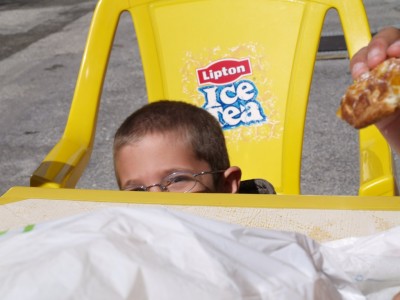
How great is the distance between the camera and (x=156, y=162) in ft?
4.30

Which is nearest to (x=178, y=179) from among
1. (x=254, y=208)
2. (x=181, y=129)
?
(x=181, y=129)

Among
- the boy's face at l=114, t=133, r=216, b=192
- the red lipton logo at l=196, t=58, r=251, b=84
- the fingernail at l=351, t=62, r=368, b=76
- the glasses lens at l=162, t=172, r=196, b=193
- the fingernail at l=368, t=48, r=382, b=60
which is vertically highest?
the fingernail at l=368, t=48, r=382, b=60

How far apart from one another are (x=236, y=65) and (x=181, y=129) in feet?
1.77

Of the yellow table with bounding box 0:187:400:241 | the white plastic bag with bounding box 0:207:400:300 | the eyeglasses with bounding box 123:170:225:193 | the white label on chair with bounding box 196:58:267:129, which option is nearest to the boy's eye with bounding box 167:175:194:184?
the eyeglasses with bounding box 123:170:225:193

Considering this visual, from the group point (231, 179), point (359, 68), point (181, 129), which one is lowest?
point (231, 179)

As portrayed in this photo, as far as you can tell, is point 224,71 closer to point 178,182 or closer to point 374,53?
point 178,182

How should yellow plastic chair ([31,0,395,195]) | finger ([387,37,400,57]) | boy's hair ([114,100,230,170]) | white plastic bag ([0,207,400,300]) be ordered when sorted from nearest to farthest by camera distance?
white plastic bag ([0,207,400,300]) < finger ([387,37,400,57]) < boy's hair ([114,100,230,170]) < yellow plastic chair ([31,0,395,195])

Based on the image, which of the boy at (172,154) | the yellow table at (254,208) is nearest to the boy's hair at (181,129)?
the boy at (172,154)

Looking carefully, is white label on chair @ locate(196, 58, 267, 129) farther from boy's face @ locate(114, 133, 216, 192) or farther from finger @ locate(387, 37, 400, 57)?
finger @ locate(387, 37, 400, 57)

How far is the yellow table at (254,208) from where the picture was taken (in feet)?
3.15

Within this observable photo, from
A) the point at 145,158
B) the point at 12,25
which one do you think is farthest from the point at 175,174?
the point at 12,25

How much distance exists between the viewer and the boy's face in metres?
1.30

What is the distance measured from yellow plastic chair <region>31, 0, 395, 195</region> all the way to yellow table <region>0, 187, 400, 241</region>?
2.28 ft

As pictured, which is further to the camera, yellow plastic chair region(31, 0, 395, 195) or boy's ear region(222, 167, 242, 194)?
yellow plastic chair region(31, 0, 395, 195)
